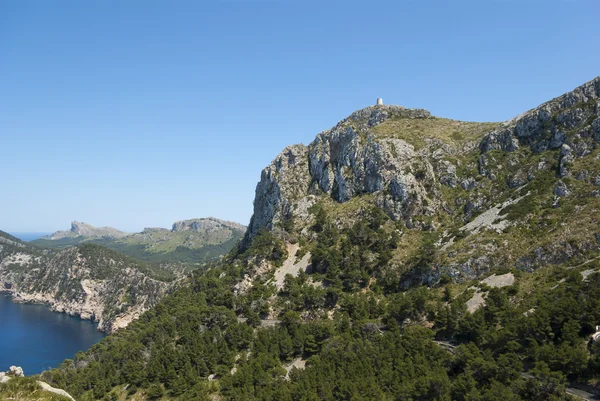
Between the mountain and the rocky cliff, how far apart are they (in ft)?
1.80

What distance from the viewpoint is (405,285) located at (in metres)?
107

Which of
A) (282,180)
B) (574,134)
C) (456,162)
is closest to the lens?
(574,134)

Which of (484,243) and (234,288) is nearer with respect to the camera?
(484,243)

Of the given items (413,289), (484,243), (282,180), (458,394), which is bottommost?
(458,394)

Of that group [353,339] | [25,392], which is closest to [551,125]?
[353,339]

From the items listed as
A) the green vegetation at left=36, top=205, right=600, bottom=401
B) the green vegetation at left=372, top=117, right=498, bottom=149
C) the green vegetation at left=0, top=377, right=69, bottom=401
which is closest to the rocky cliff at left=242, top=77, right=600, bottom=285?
the green vegetation at left=372, top=117, right=498, bottom=149

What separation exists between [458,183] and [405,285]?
174 feet

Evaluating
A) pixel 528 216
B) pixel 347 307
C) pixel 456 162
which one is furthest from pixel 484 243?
pixel 456 162

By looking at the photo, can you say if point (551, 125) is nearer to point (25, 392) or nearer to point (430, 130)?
point (430, 130)

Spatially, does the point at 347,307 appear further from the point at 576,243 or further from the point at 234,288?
the point at 576,243

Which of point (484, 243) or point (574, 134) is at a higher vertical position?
point (574, 134)

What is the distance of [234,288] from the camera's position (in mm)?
130750

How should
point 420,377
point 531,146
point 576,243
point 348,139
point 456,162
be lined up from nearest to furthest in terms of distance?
point 420,377, point 576,243, point 531,146, point 456,162, point 348,139

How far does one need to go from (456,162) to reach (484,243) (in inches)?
2054
